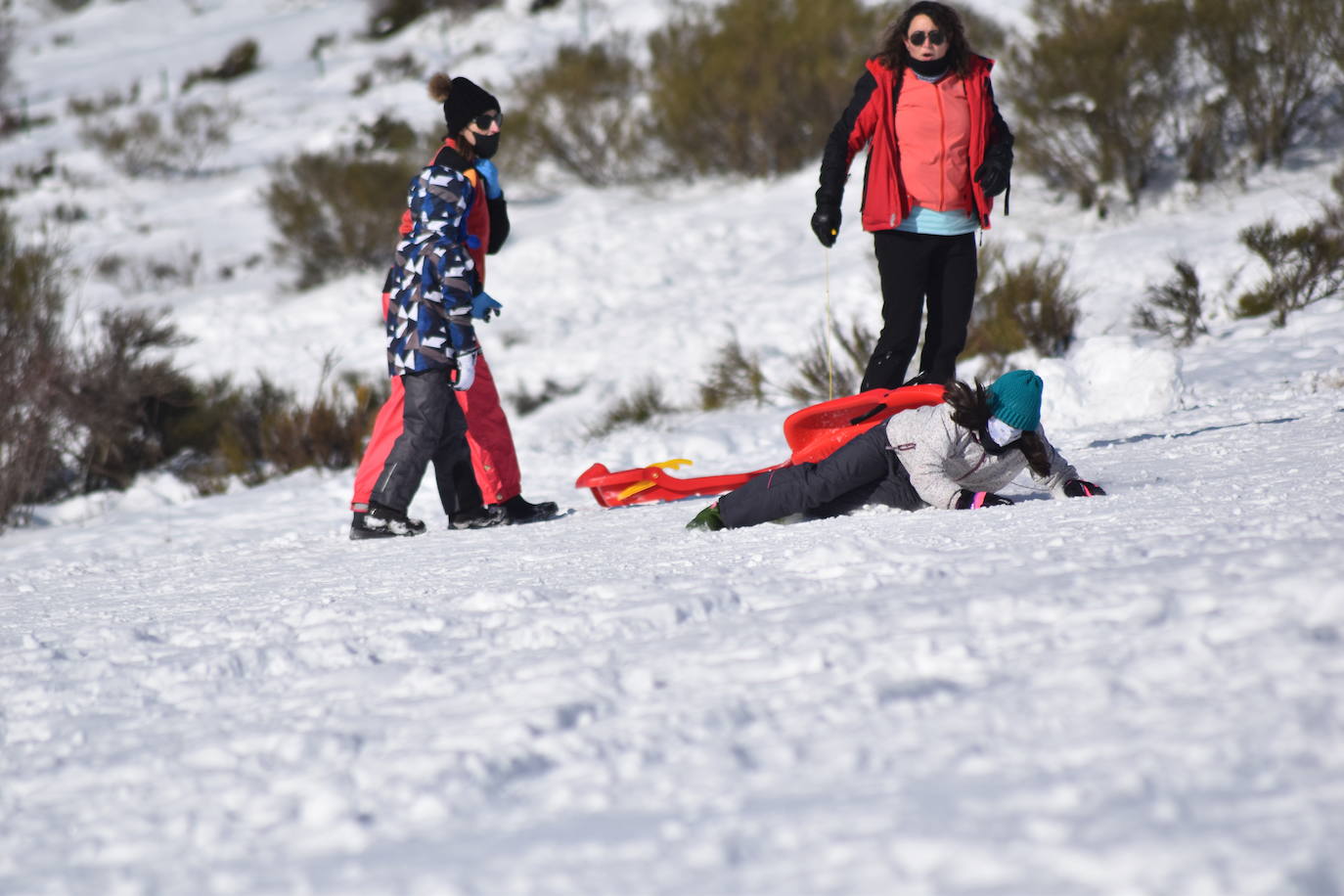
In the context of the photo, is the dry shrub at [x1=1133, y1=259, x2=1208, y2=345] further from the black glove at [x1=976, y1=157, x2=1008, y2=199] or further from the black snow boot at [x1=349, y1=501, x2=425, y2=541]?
the black snow boot at [x1=349, y1=501, x2=425, y2=541]

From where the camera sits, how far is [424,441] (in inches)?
143

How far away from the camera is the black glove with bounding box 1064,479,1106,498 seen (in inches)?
114

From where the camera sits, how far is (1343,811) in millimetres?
1016

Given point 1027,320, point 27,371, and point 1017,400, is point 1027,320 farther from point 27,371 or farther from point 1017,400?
point 27,371

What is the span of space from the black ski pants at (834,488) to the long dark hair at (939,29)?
1255 mm

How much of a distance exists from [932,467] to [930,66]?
53.8 inches

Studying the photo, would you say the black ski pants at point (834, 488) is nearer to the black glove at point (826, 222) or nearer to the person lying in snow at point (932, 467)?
the person lying in snow at point (932, 467)

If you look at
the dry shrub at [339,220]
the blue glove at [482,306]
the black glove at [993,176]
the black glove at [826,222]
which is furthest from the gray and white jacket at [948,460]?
the dry shrub at [339,220]

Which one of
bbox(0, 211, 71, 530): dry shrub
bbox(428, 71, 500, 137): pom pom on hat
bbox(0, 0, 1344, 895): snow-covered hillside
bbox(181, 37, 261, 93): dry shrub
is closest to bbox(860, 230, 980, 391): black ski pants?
bbox(0, 0, 1344, 895): snow-covered hillside

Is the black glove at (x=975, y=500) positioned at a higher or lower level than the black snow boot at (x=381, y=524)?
lower

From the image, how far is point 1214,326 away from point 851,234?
12.4ft

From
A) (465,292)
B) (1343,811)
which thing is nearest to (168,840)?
(1343,811)

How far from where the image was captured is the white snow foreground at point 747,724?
41.0 inches

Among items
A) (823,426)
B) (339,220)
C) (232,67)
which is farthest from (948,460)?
(232,67)
